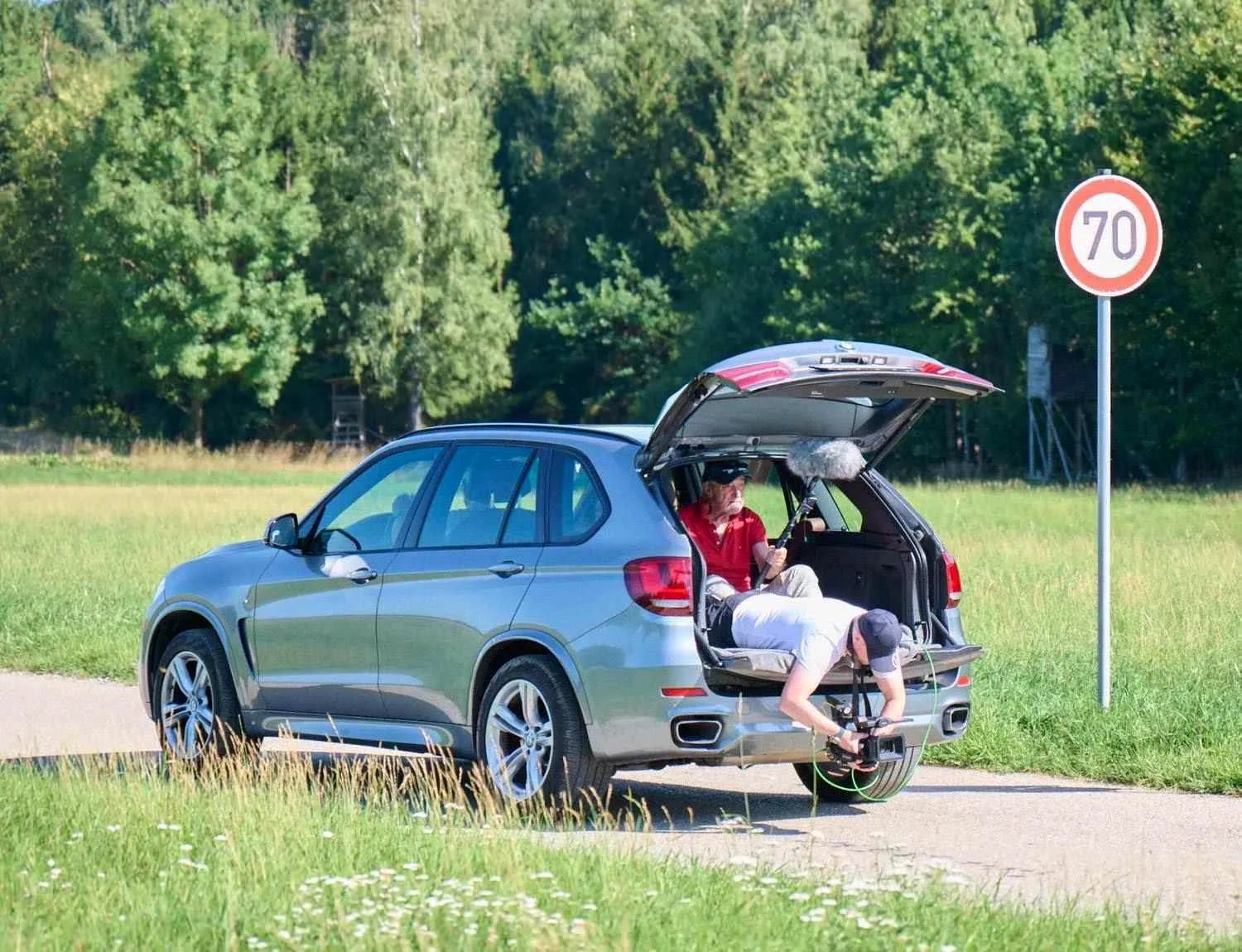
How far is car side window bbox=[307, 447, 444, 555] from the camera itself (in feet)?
32.7

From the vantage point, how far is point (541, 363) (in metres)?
85.2

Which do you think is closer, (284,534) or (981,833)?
(981,833)

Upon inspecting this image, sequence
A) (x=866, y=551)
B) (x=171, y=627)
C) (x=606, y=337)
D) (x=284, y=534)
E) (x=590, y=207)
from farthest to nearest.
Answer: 1. (x=590, y=207)
2. (x=606, y=337)
3. (x=171, y=627)
4. (x=284, y=534)
5. (x=866, y=551)

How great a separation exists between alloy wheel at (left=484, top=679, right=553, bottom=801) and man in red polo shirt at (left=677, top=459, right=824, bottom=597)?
1.07 m

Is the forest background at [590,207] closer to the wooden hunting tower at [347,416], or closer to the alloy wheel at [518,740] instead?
the wooden hunting tower at [347,416]

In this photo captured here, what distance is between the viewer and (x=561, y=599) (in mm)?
8781

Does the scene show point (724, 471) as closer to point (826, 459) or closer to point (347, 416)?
point (826, 459)

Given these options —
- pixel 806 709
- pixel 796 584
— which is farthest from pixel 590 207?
pixel 806 709

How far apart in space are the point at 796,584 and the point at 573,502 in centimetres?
109

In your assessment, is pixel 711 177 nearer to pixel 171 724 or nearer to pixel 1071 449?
pixel 1071 449

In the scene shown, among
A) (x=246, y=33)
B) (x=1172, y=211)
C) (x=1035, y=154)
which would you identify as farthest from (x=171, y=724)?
(x=246, y=33)

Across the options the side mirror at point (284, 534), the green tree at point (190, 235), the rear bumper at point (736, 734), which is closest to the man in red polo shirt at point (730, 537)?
the rear bumper at point (736, 734)

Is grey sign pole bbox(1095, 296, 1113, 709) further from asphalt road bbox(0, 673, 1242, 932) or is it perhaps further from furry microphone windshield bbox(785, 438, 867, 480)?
furry microphone windshield bbox(785, 438, 867, 480)

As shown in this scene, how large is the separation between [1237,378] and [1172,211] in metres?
5.14
